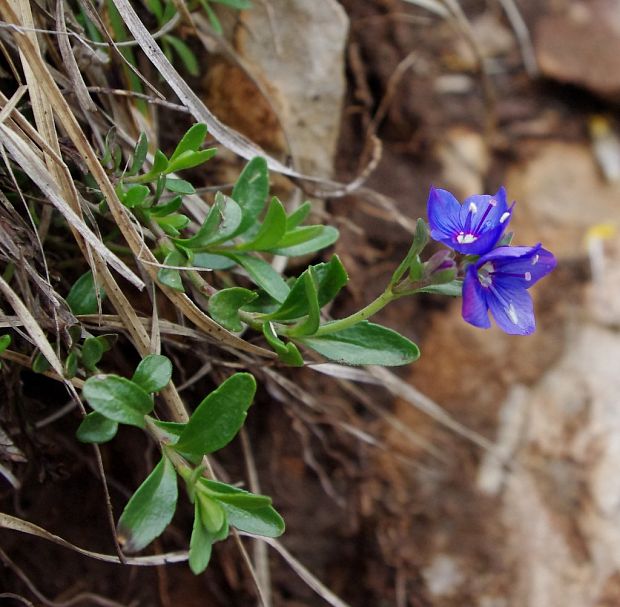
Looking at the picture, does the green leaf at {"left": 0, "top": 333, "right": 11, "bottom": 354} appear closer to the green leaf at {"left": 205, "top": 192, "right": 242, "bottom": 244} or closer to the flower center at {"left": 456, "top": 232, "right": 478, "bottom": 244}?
the green leaf at {"left": 205, "top": 192, "right": 242, "bottom": 244}

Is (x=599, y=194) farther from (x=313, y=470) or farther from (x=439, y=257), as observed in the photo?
(x=439, y=257)

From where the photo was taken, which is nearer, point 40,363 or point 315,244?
point 40,363

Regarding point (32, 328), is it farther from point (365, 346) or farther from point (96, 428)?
point (365, 346)

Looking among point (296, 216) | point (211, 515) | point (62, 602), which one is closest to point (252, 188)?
point (296, 216)

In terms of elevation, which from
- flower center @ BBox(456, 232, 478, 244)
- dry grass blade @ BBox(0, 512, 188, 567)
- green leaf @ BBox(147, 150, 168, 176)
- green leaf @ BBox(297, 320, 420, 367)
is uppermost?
green leaf @ BBox(147, 150, 168, 176)

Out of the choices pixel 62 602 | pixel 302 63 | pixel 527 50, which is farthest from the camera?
pixel 527 50

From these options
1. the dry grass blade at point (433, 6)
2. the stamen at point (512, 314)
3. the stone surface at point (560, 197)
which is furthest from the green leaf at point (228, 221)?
the stone surface at point (560, 197)

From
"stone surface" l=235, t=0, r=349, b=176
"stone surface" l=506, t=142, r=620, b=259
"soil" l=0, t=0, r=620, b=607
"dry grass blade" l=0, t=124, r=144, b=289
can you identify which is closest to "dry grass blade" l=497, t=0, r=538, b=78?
"soil" l=0, t=0, r=620, b=607

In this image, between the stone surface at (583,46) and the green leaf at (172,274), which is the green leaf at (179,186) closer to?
the green leaf at (172,274)
